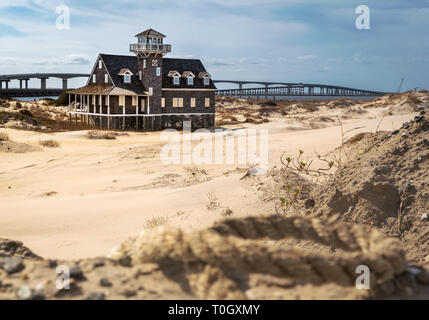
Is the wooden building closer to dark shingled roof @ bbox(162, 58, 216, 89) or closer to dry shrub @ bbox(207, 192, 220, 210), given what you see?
dark shingled roof @ bbox(162, 58, 216, 89)

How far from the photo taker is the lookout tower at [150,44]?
1577 inches

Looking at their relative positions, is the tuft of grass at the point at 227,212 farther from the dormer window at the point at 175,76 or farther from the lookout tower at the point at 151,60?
the dormer window at the point at 175,76

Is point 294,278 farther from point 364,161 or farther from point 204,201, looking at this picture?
point 204,201

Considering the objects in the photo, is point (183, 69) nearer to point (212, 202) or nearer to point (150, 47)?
point (150, 47)

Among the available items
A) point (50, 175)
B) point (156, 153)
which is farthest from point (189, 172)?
point (156, 153)

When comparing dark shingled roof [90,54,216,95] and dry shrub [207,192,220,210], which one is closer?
dry shrub [207,192,220,210]

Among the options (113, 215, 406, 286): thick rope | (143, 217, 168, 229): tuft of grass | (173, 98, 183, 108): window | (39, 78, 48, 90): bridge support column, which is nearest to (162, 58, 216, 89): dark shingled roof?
(173, 98, 183, 108): window

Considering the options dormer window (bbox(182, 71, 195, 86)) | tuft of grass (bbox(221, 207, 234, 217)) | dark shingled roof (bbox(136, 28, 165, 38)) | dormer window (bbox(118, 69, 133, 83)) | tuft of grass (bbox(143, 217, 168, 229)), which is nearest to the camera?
tuft of grass (bbox(143, 217, 168, 229))

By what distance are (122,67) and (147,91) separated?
3.62 meters

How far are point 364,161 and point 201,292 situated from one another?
16.0 ft

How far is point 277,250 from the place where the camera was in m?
2.74

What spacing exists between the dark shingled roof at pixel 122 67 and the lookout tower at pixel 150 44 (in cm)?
246

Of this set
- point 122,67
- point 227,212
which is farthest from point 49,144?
point 227,212

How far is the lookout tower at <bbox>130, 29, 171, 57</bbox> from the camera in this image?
1577 inches
